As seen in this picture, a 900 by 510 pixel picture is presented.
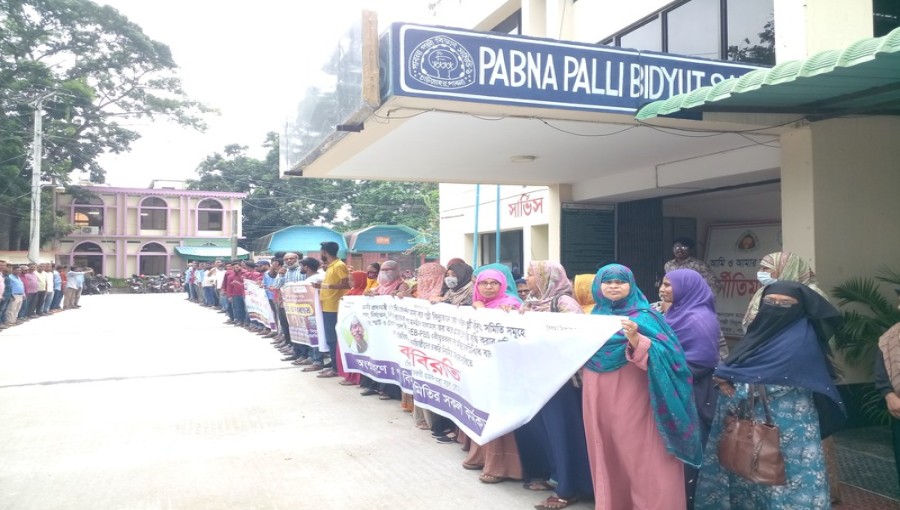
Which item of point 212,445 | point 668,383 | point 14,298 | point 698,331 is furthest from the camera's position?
point 14,298

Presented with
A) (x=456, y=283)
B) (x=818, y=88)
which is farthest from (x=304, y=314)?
(x=818, y=88)

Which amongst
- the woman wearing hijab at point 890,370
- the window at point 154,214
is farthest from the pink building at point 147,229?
the woman wearing hijab at point 890,370

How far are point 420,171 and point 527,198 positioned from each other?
3.21m

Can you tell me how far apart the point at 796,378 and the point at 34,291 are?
2001cm

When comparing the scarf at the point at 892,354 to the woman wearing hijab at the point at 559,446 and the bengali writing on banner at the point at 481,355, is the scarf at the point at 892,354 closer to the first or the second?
the bengali writing on banner at the point at 481,355

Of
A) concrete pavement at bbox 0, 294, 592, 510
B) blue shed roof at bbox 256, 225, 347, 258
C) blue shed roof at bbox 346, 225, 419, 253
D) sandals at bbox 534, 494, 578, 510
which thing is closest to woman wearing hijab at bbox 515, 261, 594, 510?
sandals at bbox 534, 494, 578, 510

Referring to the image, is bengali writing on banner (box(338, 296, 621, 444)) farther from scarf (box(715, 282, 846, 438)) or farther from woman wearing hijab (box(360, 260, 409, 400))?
scarf (box(715, 282, 846, 438))

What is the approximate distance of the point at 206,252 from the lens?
39500 mm

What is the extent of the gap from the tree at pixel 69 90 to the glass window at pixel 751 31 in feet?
95.1

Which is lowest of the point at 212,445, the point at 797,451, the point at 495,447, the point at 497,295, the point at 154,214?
the point at 212,445

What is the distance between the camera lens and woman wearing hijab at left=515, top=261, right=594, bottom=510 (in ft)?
13.6

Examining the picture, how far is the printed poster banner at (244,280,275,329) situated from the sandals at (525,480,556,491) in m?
8.92

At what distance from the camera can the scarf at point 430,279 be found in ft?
20.2

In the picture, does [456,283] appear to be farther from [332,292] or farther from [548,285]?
[332,292]
